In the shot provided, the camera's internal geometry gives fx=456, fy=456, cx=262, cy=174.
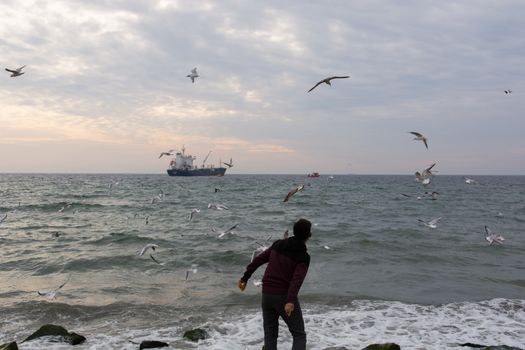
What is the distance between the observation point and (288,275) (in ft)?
20.0

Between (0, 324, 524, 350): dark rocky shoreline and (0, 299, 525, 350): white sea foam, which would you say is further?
(0, 299, 525, 350): white sea foam

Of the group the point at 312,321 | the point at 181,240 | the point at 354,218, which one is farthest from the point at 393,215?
the point at 312,321

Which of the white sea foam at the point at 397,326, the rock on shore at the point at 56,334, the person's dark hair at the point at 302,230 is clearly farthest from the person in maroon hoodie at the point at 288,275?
the rock on shore at the point at 56,334

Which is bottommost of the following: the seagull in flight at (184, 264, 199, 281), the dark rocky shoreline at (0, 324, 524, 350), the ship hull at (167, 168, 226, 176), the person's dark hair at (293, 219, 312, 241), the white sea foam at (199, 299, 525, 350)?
the seagull in flight at (184, 264, 199, 281)

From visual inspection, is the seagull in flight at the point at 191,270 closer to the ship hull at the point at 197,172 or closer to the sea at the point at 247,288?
the sea at the point at 247,288

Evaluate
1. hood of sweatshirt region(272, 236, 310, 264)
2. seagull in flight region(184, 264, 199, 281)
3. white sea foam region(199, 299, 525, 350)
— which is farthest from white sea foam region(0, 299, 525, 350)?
seagull in flight region(184, 264, 199, 281)

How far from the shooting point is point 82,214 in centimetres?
3569

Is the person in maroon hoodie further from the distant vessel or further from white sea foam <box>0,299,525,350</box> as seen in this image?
the distant vessel

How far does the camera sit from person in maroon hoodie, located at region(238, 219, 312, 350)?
5.96 meters

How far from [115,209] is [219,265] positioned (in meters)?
25.6

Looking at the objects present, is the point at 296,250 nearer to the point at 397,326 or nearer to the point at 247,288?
the point at 397,326

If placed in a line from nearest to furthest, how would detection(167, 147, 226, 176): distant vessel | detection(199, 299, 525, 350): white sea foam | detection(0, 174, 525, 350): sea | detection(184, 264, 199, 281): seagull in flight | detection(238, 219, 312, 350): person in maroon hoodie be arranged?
detection(238, 219, 312, 350): person in maroon hoodie → detection(199, 299, 525, 350): white sea foam → detection(0, 174, 525, 350): sea → detection(184, 264, 199, 281): seagull in flight → detection(167, 147, 226, 176): distant vessel

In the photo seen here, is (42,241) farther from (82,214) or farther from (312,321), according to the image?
(312,321)

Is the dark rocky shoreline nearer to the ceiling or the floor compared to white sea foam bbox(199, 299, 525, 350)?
nearer to the ceiling
